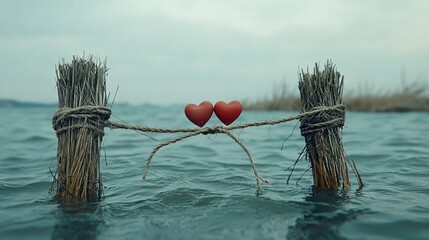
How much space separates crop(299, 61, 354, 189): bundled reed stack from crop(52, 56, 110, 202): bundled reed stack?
173 centimetres

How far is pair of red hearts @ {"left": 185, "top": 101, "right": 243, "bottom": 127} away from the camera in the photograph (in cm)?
354

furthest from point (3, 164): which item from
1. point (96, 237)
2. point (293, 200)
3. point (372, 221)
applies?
point (372, 221)

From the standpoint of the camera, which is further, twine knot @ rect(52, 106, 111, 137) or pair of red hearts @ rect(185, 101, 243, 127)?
pair of red hearts @ rect(185, 101, 243, 127)

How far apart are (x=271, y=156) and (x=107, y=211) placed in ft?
12.8

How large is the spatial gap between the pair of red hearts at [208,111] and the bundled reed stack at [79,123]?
691 millimetres

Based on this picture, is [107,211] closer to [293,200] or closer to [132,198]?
[132,198]

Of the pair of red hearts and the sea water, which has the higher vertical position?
the pair of red hearts

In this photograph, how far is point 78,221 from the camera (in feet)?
10.2

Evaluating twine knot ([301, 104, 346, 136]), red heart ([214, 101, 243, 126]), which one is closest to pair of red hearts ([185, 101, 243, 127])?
red heart ([214, 101, 243, 126])

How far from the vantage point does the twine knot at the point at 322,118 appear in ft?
11.9

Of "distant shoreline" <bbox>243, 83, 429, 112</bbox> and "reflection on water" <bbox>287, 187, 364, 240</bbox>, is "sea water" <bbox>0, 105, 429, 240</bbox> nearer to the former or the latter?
"reflection on water" <bbox>287, 187, 364, 240</bbox>

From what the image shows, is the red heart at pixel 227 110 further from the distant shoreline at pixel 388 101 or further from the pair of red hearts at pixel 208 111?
the distant shoreline at pixel 388 101

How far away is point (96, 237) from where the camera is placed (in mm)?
2840

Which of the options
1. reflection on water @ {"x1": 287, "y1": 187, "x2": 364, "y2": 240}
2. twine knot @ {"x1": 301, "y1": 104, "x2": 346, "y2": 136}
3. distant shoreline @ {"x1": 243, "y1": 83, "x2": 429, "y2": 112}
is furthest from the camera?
distant shoreline @ {"x1": 243, "y1": 83, "x2": 429, "y2": 112}
